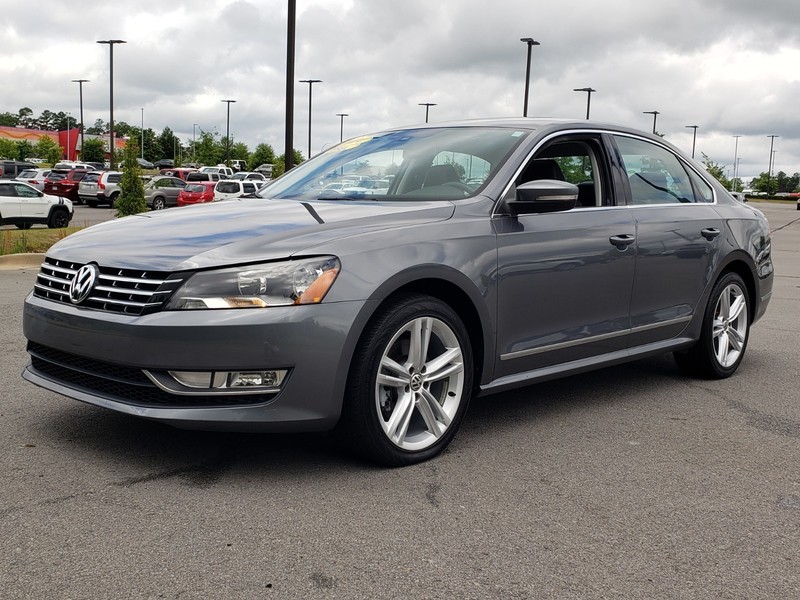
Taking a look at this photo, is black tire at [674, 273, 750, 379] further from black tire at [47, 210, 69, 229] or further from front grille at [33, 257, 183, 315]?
black tire at [47, 210, 69, 229]

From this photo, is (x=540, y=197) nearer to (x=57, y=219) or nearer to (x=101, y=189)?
(x=57, y=219)

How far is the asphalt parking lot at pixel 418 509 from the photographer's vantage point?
9.80ft

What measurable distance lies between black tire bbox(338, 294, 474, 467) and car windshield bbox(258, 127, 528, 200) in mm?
794

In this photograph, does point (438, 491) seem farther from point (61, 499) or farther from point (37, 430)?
point (37, 430)

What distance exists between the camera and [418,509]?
3.64 m

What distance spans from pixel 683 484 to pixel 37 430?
3.08 m

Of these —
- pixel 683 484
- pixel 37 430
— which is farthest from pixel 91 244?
pixel 683 484

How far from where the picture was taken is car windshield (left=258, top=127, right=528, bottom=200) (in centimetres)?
481

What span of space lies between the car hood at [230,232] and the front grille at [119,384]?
1.43 feet

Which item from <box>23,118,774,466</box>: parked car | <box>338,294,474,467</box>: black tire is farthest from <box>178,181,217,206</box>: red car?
<box>338,294,474,467</box>: black tire

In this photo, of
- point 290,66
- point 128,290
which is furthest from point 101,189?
point 128,290

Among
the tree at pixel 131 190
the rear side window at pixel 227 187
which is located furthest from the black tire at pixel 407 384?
the rear side window at pixel 227 187

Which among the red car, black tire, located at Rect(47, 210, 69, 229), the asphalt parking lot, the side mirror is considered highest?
the side mirror

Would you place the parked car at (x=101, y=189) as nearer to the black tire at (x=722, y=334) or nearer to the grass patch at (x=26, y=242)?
the grass patch at (x=26, y=242)
